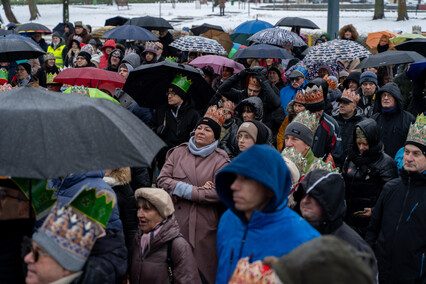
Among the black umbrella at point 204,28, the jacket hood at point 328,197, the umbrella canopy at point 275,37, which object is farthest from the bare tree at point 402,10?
the jacket hood at point 328,197

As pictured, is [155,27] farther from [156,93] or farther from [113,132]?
[113,132]

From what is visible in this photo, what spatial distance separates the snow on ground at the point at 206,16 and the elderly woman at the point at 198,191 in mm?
24087

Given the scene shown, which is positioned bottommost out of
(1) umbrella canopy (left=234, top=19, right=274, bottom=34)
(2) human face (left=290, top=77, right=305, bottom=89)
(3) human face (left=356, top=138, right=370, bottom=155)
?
(3) human face (left=356, top=138, right=370, bottom=155)

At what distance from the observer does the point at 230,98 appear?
823 centimetres

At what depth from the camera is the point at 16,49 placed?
8875mm

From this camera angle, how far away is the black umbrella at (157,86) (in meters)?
7.42

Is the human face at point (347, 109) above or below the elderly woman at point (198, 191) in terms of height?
above

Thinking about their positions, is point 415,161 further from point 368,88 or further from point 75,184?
point 368,88

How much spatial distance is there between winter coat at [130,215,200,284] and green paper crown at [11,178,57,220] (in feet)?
3.61

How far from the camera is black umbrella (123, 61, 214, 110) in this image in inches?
292

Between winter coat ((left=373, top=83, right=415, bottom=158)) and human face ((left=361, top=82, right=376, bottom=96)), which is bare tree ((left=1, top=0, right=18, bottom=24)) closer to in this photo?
human face ((left=361, top=82, right=376, bottom=96))

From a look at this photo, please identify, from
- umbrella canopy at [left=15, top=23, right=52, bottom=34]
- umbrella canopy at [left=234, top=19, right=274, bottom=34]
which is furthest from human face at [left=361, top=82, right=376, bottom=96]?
umbrella canopy at [left=15, top=23, right=52, bottom=34]

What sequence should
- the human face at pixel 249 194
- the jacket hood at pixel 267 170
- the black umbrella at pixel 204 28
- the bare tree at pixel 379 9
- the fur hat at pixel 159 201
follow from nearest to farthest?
the jacket hood at pixel 267 170 < the human face at pixel 249 194 < the fur hat at pixel 159 201 < the black umbrella at pixel 204 28 < the bare tree at pixel 379 9

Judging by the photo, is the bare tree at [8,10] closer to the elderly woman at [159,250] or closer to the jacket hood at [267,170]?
the elderly woman at [159,250]
